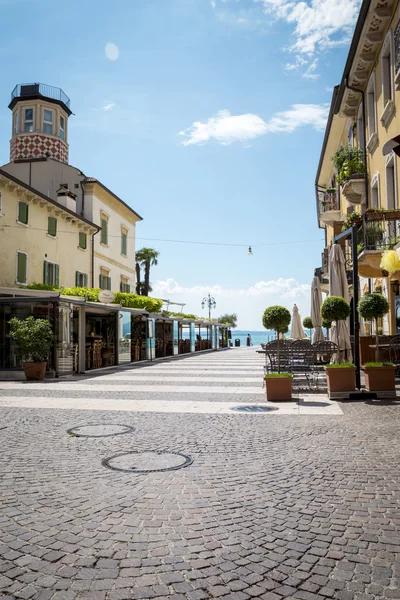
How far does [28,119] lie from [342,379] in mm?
30304

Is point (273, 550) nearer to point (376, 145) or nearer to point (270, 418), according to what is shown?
point (270, 418)

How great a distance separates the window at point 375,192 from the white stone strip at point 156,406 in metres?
9.47

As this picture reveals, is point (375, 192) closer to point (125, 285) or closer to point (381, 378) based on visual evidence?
point (381, 378)

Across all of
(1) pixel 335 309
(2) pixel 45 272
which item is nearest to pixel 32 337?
(1) pixel 335 309

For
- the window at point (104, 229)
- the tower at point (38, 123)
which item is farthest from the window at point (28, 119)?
the window at point (104, 229)

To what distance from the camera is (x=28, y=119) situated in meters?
32.9

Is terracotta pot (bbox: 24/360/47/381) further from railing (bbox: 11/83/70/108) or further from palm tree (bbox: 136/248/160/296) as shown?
palm tree (bbox: 136/248/160/296)

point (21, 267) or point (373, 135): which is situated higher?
point (373, 135)

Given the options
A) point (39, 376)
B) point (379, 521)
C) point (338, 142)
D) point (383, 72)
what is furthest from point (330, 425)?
point (338, 142)

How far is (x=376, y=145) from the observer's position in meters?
16.0

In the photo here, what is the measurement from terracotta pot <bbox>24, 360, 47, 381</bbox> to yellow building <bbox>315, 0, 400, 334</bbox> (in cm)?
1029

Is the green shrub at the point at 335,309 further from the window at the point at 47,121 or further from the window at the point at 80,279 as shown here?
the window at the point at 47,121

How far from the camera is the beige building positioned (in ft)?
96.8

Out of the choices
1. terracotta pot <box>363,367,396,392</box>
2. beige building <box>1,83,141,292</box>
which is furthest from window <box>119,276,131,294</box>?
terracotta pot <box>363,367,396,392</box>
